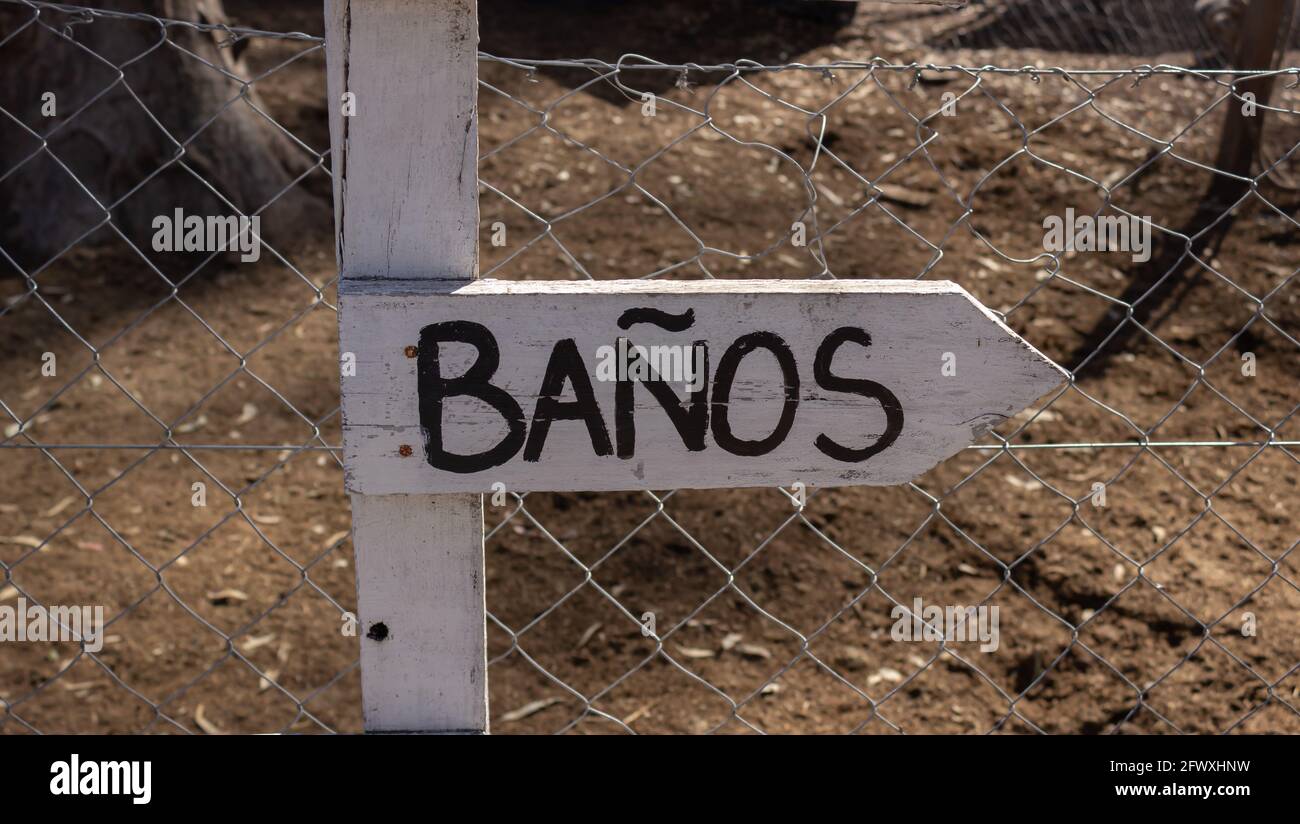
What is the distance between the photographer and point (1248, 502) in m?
2.91

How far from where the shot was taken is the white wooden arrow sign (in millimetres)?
1166

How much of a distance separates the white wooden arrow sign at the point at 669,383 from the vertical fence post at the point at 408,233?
30 millimetres

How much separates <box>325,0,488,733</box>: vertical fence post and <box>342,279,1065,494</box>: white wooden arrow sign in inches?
1.2

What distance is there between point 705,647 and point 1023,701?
0.69 m

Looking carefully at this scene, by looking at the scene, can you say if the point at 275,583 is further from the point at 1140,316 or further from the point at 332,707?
the point at 1140,316

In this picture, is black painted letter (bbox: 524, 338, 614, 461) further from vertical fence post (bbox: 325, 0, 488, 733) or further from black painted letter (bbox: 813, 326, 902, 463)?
black painted letter (bbox: 813, 326, 902, 463)

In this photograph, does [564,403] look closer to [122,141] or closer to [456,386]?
[456,386]

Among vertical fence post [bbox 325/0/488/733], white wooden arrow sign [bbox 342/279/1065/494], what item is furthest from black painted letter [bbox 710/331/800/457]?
vertical fence post [bbox 325/0/488/733]

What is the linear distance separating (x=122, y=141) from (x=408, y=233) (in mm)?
3311

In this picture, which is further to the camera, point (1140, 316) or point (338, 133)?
point (1140, 316)

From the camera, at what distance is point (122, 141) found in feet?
13.1

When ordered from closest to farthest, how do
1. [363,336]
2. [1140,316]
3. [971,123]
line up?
[363,336] < [1140,316] < [971,123]

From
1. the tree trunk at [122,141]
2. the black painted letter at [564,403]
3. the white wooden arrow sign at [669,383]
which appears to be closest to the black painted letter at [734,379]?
the white wooden arrow sign at [669,383]

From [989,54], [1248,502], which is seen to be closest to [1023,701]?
[1248,502]
